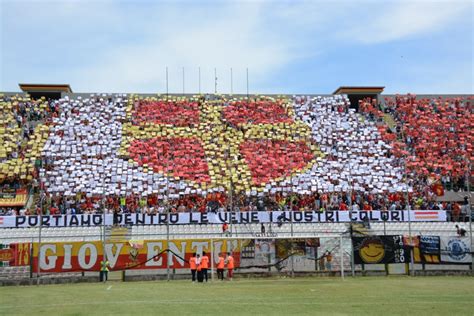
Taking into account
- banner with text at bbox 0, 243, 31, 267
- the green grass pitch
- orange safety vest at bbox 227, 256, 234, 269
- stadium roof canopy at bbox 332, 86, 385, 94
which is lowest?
the green grass pitch

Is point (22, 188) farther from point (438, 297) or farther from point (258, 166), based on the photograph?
point (438, 297)

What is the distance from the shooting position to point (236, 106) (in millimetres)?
54281

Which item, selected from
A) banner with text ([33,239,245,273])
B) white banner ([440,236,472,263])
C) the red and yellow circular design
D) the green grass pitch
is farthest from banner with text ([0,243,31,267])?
white banner ([440,236,472,263])

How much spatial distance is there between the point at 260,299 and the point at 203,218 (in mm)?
21920

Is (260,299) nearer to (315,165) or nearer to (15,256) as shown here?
(15,256)

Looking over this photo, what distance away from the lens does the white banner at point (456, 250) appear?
28000mm

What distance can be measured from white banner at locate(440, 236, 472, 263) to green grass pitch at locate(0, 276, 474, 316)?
162 inches

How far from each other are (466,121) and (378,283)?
33020mm

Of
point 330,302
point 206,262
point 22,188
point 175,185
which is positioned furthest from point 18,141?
point 330,302

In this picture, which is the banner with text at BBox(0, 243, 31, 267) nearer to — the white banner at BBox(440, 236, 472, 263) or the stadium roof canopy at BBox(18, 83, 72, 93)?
the white banner at BBox(440, 236, 472, 263)

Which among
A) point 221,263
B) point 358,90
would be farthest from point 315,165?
point 221,263

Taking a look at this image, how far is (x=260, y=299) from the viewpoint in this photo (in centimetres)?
1766

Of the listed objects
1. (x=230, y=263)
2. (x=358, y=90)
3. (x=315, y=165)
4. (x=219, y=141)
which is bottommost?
(x=230, y=263)

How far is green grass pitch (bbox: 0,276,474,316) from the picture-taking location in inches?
600
